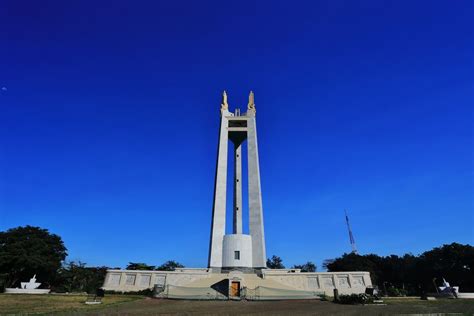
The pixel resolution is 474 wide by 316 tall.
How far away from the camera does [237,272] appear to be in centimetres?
2680

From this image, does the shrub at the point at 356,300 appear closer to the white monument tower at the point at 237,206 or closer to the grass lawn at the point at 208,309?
the grass lawn at the point at 208,309

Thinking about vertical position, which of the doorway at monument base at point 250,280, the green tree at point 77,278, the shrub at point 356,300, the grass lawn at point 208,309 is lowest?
the grass lawn at point 208,309

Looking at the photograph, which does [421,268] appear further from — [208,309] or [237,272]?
[208,309]

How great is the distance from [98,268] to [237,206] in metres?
36.4

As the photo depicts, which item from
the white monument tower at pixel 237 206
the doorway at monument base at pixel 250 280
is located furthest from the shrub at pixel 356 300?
the white monument tower at pixel 237 206

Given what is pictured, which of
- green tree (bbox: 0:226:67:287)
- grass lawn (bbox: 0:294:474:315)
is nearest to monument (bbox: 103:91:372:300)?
grass lawn (bbox: 0:294:474:315)

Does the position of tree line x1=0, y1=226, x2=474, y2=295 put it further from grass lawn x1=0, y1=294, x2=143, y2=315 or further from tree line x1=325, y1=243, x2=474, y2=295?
grass lawn x1=0, y1=294, x2=143, y2=315

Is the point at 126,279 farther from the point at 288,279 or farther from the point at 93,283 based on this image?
the point at 93,283

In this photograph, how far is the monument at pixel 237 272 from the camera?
2347 cm

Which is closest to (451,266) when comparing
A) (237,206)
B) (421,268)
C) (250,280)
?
(421,268)

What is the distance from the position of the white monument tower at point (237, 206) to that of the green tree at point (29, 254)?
21.3m

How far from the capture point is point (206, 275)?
31.4 m

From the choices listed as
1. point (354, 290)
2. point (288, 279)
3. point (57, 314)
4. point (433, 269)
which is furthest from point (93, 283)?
point (433, 269)

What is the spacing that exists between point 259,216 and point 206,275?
354 inches
